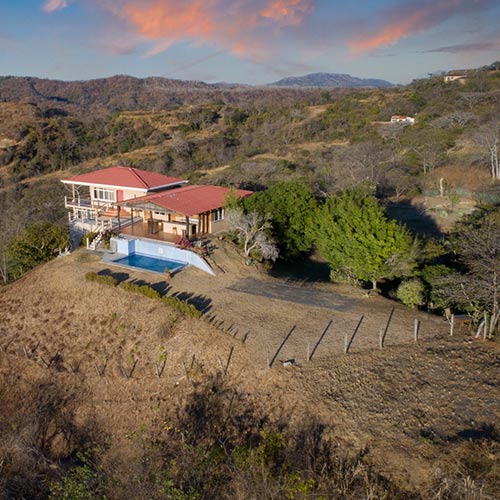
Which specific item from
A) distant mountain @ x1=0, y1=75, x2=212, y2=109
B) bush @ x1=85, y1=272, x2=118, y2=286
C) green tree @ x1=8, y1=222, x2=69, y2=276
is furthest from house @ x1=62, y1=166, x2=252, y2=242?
distant mountain @ x1=0, y1=75, x2=212, y2=109

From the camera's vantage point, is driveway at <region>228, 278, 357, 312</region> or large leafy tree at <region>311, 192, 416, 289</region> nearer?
driveway at <region>228, 278, 357, 312</region>

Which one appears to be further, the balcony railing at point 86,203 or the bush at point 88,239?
the balcony railing at point 86,203

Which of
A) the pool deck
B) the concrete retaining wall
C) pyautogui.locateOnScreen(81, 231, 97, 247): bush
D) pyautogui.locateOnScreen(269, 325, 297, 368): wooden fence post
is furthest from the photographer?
pyautogui.locateOnScreen(81, 231, 97, 247): bush

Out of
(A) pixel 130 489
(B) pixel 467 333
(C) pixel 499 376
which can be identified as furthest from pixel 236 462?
(B) pixel 467 333

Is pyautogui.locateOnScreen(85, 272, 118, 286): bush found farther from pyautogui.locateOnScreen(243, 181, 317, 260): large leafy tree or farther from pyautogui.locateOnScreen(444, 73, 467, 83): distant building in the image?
pyautogui.locateOnScreen(444, 73, 467, 83): distant building

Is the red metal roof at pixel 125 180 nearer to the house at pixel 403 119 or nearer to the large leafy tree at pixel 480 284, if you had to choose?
the large leafy tree at pixel 480 284

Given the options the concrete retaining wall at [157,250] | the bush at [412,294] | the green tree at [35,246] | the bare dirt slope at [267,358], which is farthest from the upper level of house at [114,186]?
the bush at [412,294]

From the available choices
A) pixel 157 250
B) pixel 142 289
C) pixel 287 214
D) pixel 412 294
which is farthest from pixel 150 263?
pixel 412 294
